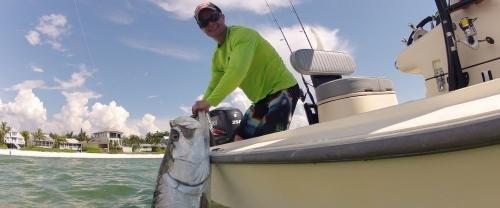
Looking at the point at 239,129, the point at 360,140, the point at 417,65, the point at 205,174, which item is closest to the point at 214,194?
the point at 205,174

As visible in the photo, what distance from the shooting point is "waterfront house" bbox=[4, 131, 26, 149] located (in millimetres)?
70125

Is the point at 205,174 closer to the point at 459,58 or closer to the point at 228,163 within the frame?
the point at 228,163

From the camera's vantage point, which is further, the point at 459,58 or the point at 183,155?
the point at 459,58

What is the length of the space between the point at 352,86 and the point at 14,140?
3231 inches

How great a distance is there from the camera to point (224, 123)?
4418mm

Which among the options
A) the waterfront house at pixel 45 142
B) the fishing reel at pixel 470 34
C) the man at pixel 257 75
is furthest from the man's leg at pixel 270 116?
the waterfront house at pixel 45 142

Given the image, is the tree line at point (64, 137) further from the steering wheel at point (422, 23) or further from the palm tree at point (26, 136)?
the steering wheel at point (422, 23)

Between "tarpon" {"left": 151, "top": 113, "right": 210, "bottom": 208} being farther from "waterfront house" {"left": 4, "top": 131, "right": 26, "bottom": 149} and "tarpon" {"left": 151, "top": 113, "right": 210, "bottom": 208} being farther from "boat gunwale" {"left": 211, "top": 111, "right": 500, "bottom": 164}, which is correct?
"waterfront house" {"left": 4, "top": 131, "right": 26, "bottom": 149}

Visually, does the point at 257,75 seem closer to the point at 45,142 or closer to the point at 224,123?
the point at 224,123

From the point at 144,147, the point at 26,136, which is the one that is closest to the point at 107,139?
the point at 144,147

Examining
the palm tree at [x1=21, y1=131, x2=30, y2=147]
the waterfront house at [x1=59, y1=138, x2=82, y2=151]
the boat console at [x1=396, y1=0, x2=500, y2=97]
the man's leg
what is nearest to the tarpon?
the man's leg

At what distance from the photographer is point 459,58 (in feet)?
10.6

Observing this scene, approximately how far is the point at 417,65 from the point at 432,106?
7.56 ft

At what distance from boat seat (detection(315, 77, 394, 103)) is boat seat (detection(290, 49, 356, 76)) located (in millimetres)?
628
